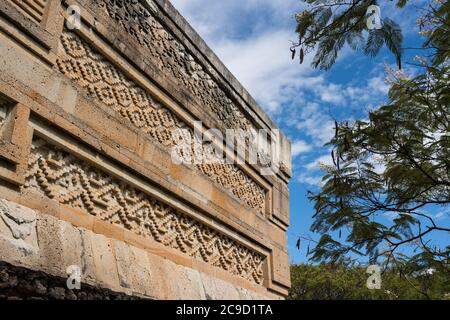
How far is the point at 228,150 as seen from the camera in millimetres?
5445

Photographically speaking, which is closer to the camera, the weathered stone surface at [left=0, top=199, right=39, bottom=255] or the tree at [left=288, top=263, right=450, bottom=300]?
the weathered stone surface at [left=0, top=199, right=39, bottom=255]

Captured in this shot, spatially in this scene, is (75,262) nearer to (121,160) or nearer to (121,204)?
(121,204)

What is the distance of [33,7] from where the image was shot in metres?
3.22

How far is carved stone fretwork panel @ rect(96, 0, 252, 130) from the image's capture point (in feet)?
13.6

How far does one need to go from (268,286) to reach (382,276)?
87.5 inches

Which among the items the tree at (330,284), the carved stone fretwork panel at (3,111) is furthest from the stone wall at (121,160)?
the tree at (330,284)

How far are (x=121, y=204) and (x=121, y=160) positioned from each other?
358 mm

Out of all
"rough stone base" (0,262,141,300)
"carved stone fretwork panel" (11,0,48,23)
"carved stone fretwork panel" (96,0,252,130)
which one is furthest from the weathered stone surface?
"carved stone fretwork panel" (96,0,252,130)

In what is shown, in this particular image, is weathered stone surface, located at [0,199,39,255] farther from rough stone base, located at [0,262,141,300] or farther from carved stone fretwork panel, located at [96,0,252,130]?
carved stone fretwork panel, located at [96,0,252,130]

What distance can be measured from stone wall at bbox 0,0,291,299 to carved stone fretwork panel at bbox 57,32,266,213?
0.04 feet

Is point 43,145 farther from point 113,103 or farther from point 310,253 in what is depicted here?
point 310,253

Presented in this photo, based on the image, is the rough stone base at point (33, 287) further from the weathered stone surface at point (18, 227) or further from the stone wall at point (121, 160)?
the weathered stone surface at point (18, 227)

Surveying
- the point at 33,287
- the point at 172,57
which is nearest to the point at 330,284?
the point at 172,57
